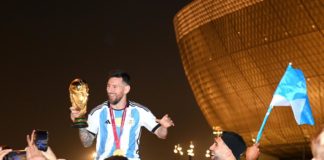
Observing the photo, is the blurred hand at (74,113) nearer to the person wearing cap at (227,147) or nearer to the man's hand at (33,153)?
the man's hand at (33,153)

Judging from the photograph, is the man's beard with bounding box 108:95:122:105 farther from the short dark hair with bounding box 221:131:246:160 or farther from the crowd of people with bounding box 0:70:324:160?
the short dark hair with bounding box 221:131:246:160

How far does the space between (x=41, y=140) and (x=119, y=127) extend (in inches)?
69.2

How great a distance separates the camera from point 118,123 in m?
7.03

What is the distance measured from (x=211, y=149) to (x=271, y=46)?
1677 inches

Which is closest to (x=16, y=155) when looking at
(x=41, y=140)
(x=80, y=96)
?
(x=41, y=140)

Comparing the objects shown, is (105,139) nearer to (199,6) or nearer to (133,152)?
(133,152)

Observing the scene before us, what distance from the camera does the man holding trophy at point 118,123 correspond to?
6.93 meters

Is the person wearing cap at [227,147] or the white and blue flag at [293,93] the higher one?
the white and blue flag at [293,93]

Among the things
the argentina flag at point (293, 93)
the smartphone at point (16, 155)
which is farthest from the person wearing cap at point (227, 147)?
the argentina flag at point (293, 93)

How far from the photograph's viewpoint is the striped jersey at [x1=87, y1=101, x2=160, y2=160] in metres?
6.96

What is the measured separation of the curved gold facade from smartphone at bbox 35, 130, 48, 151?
38970 millimetres

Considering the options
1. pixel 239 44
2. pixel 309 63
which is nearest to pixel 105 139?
pixel 309 63

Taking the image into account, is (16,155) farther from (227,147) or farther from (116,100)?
(116,100)

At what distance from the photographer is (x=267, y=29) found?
46.6 meters
